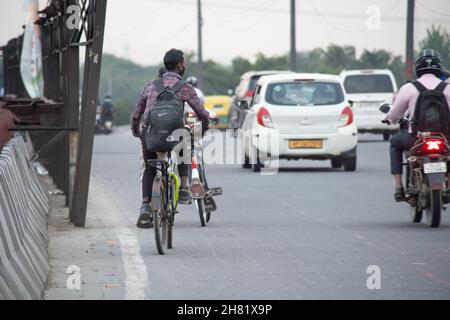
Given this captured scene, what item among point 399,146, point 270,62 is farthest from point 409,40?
point 270,62

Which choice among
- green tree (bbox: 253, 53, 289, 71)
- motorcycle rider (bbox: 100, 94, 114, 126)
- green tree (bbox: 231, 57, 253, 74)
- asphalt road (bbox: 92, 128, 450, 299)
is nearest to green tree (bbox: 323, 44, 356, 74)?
green tree (bbox: 253, 53, 289, 71)

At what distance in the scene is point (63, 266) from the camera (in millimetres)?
11117

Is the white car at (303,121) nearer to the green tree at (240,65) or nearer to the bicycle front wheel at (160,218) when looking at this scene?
the bicycle front wheel at (160,218)

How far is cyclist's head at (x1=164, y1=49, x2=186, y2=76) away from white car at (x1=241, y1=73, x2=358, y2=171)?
11167 mm

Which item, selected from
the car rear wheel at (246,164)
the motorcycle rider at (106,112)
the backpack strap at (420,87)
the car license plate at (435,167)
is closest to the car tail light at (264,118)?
the car rear wheel at (246,164)

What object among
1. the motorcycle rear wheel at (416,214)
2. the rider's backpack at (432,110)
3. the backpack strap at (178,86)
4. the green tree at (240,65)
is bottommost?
the green tree at (240,65)

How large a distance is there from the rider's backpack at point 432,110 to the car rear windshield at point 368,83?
23412 mm

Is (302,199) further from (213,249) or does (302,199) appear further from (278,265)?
(278,265)

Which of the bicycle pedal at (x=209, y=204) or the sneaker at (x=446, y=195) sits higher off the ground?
the sneaker at (x=446, y=195)

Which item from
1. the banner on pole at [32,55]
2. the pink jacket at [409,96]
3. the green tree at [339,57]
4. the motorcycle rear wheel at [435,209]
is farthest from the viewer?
the green tree at [339,57]

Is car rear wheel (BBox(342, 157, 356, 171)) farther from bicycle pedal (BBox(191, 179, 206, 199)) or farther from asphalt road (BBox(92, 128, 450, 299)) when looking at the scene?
bicycle pedal (BBox(191, 179, 206, 199))

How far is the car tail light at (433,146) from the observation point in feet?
46.9

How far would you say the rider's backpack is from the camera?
47.4ft
